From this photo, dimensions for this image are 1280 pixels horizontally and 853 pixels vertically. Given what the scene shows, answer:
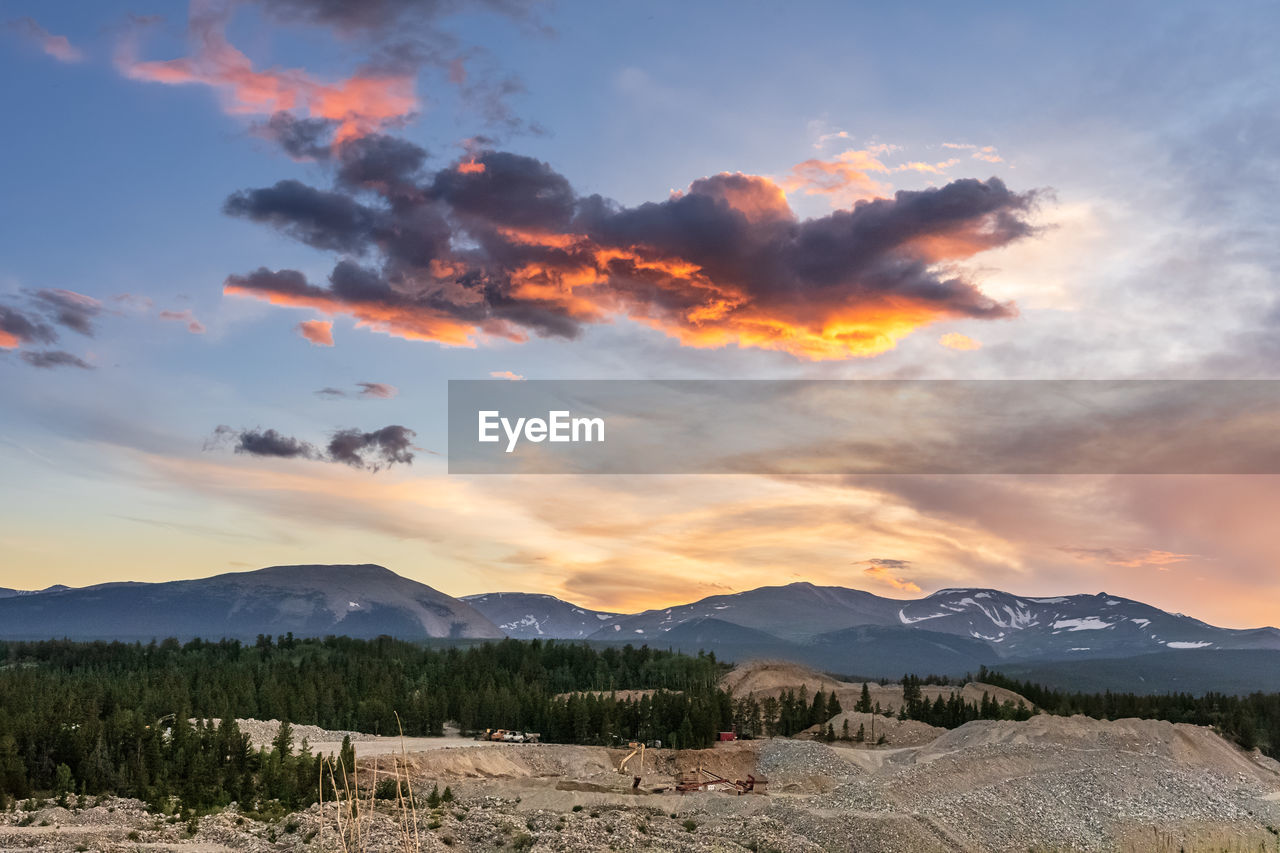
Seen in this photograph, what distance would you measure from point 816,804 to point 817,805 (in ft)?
1.58

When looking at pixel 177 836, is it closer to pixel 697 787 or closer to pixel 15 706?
pixel 697 787

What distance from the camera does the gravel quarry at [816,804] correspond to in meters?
53.8

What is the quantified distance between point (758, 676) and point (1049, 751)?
66503mm

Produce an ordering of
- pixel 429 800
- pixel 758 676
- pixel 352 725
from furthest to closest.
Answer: pixel 758 676 → pixel 352 725 → pixel 429 800

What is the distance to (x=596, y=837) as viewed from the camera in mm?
53500

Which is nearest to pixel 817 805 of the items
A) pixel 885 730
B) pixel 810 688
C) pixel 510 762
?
pixel 510 762

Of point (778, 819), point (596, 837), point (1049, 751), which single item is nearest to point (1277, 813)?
point (1049, 751)

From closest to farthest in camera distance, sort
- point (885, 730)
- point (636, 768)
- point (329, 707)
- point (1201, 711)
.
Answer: point (636, 768), point (885, 730), point (329, 707), point (1201, 711)

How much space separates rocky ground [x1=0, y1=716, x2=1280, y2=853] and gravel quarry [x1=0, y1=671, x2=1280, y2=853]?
152 mm

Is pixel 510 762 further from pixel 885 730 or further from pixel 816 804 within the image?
pixel 885 730

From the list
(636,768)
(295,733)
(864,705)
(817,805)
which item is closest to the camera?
(817,805)

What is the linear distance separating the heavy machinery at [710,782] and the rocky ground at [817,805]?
3.63ft

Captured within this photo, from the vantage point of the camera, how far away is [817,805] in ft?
206

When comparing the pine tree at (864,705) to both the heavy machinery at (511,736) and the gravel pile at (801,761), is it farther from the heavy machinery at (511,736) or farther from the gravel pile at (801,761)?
the heavy machinery at (511,736)
